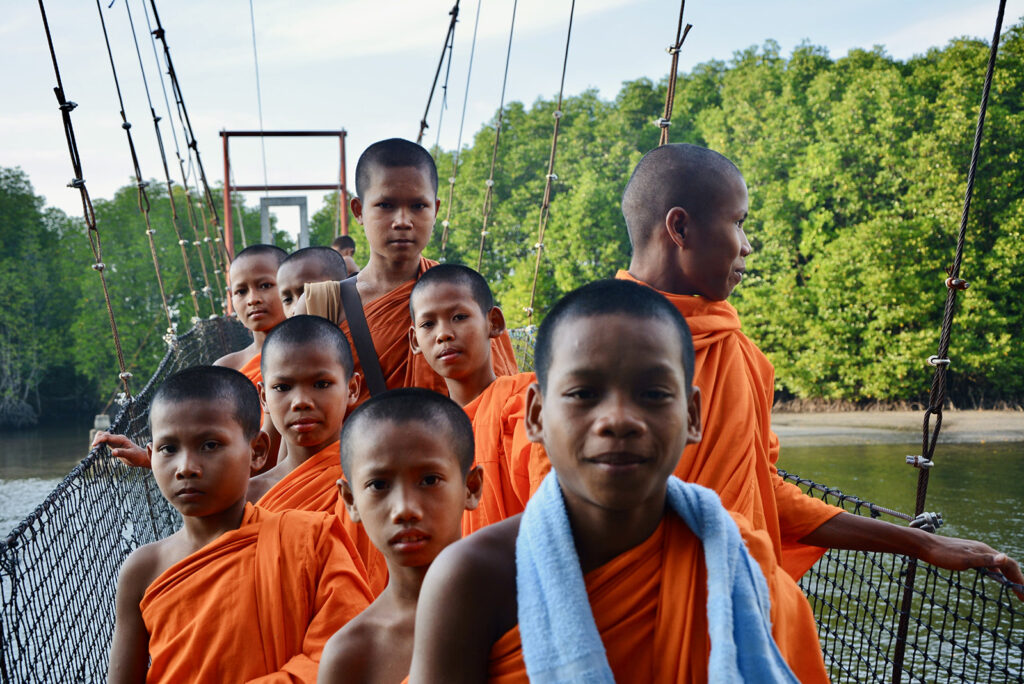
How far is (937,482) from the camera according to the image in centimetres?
1469

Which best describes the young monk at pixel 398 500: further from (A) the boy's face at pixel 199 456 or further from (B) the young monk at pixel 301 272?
(B) the young monk at pixel 301 272

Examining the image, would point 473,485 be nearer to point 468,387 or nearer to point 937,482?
point 468,387

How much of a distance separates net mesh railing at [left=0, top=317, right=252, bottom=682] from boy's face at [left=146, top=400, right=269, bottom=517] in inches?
20.4

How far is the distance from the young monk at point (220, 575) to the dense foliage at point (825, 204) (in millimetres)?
18984

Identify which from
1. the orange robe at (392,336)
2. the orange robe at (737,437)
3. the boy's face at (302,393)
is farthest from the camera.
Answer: the orange robe at (392,336)

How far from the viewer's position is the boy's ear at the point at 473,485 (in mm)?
1759

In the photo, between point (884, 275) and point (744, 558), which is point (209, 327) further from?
point (884, 275)

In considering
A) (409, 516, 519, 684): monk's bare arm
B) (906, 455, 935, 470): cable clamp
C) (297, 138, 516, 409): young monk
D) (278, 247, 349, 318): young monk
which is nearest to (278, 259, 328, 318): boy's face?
(278, 247, 349, 318): young monk

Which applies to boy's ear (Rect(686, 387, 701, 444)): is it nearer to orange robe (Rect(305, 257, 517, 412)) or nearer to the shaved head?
the shaved head

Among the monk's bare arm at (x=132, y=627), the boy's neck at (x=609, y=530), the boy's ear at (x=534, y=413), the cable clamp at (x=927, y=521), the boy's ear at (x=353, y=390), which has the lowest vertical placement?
the monk's bare arm at (x=132, y=627)

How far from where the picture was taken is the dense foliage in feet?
64.0

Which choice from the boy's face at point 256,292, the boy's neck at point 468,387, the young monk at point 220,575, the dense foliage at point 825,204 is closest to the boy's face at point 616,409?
the young monk at point 220,575

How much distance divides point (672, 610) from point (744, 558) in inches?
4.5

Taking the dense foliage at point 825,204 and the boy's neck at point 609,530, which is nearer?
the boy's neck at point 609,530
